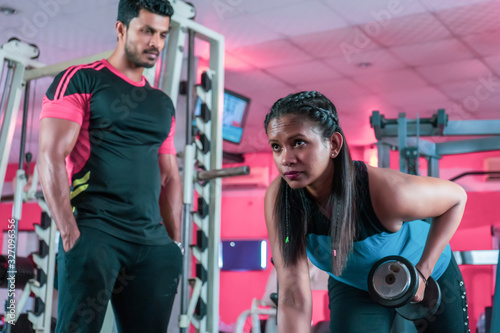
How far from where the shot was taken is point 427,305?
5.63 feet

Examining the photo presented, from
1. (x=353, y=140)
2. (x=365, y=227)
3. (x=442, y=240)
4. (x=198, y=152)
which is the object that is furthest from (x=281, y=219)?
(x=353, y=140)

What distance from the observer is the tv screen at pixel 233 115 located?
5680 millimetres

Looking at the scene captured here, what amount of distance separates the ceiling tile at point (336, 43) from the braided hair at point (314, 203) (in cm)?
324

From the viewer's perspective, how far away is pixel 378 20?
4.39m

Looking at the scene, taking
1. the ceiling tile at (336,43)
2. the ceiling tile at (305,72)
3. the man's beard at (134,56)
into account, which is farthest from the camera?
the ceiling tile at (305,72)

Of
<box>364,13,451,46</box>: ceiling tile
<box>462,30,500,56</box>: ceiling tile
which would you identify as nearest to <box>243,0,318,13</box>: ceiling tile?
<box>364,13,451,46</box>: ceiling tile

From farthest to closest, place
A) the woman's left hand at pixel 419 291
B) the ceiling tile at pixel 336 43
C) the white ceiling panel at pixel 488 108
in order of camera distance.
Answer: the white ceiling panel at pixel 488 108 → the ceiling tile at pixel 336 43 → the woman's left hand at pixel 419 291

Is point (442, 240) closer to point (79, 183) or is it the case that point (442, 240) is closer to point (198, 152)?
point (79, 183)

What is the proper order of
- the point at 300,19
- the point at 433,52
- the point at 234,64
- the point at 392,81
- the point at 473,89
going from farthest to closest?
the point at 473,89
the point at 392,81
the point at 234,64
the point at 433,52
the point at 300,19

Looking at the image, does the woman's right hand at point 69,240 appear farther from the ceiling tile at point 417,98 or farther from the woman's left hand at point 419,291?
the ceiling tile at point 417,98

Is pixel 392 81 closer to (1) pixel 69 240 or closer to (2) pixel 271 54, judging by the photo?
(2) pixel 271 54

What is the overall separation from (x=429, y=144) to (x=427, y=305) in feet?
6.51

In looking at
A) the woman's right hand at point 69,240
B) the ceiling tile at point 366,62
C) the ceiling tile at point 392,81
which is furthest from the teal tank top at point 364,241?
the ceiling tile at point 392,81

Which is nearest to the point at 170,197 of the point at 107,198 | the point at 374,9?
the point at 107,198
